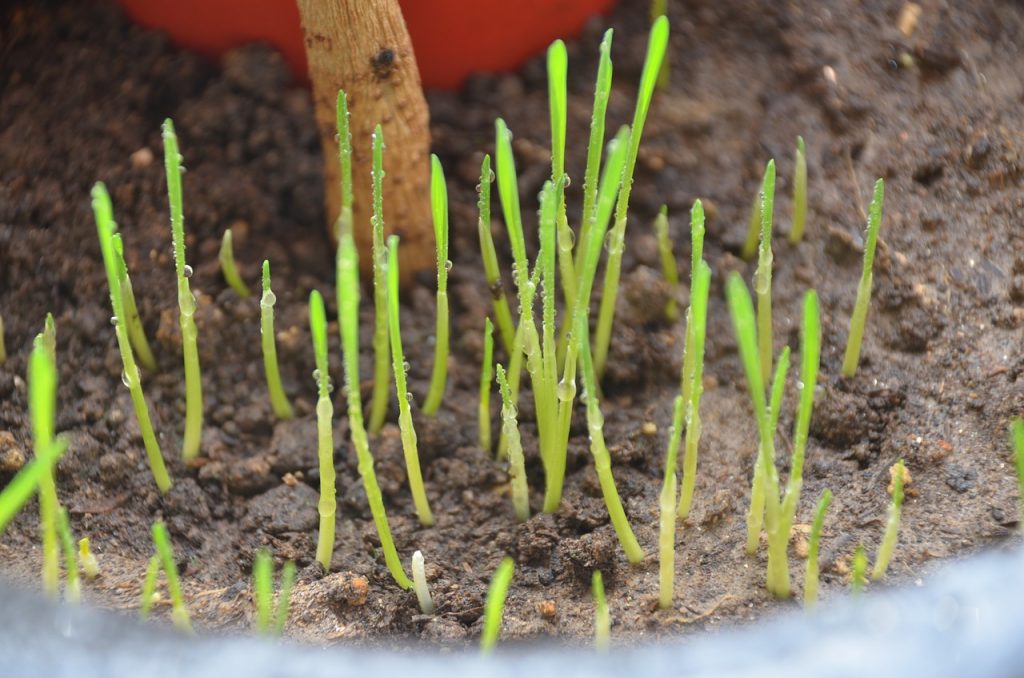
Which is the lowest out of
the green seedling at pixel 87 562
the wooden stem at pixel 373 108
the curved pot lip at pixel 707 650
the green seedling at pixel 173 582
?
the green seedling at pixel 87 562

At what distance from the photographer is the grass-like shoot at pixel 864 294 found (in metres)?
0.71

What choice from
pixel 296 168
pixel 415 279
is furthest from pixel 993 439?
pixel 296 168

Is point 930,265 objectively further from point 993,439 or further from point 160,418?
point 160,418

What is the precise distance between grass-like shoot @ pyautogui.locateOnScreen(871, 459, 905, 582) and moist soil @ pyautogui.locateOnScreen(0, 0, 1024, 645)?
0.02 m

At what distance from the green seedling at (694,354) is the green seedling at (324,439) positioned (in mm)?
190

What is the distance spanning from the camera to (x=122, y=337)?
2.22 ft

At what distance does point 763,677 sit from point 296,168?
0.66 m

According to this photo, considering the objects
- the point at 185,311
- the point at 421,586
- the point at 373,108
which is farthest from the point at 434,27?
the point at 421,586

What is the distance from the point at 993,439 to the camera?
2.48 feet

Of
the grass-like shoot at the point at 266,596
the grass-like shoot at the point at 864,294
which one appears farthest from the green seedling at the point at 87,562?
the grass-like shoot at the point at 864,294

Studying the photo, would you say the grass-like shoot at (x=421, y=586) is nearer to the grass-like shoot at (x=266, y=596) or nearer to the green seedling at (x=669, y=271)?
the grass-like shoot at (x=266, y=596)

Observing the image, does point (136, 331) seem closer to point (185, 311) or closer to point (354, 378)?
point (185, 311)

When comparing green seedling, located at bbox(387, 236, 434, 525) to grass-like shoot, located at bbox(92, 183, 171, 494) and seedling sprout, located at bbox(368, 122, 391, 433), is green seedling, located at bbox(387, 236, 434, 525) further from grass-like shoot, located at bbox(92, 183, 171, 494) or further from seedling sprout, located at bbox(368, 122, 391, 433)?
grass-like shoot, located at bbox(92, 183, 171, 494)

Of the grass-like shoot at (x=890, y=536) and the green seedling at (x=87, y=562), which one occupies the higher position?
the grass-like shoot at (x=890, y=536)
